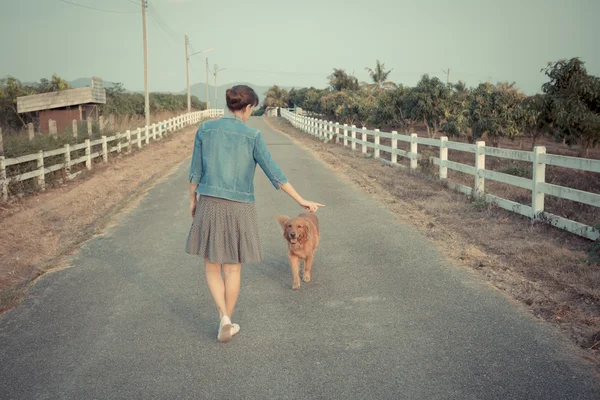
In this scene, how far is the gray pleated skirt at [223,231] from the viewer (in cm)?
380

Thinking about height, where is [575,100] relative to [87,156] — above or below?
above

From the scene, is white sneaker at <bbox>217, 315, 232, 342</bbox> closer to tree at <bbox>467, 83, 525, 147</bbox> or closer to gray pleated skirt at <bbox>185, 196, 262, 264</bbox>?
gray pleated skirt at <bbox>185, 196, 262, 264</bbox>

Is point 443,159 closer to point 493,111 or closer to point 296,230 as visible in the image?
point 296,230

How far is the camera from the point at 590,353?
11.8 ft

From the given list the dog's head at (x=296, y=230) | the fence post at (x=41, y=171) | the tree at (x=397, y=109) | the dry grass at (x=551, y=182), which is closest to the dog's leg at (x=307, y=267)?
the dog's head at (x=296, y=230)

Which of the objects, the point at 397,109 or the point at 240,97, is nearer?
the point at 240,97

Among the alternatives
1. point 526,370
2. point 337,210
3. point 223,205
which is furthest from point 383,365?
point 337,210

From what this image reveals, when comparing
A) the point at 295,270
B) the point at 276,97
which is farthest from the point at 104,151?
the point at 276,97

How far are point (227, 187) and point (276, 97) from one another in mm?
89851

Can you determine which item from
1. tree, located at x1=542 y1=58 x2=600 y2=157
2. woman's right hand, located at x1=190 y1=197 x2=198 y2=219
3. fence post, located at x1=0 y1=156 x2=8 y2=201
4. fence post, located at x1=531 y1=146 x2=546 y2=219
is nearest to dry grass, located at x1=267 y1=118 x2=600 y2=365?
fence post, located at x1=531 y1=146 x2=546 y2=219

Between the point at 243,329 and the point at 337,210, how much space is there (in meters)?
5.16

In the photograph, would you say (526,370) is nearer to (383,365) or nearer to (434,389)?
(434,389)

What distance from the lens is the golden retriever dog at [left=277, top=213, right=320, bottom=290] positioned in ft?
15.8

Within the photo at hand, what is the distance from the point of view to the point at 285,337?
394 centimetres
